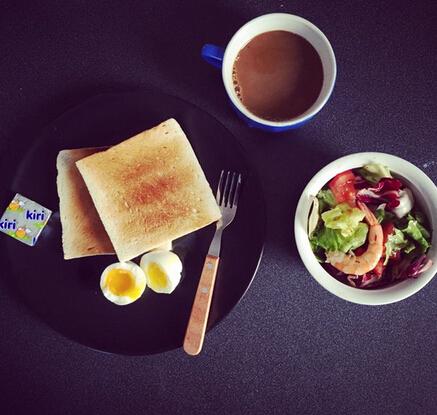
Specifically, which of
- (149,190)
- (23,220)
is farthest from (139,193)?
(23,220)

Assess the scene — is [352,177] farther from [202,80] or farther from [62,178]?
[62,178]

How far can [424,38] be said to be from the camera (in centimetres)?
127

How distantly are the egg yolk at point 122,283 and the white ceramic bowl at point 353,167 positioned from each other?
1.20 ft

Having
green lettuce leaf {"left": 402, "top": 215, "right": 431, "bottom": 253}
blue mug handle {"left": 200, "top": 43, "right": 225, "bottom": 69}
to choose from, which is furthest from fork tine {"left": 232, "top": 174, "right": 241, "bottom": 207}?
green lettuce leaf {"left": 402, "top": 215, "right": 431, "bottom": 253}

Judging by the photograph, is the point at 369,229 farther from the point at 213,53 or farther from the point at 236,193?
the point at 213,53

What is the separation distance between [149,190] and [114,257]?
0.57 feet

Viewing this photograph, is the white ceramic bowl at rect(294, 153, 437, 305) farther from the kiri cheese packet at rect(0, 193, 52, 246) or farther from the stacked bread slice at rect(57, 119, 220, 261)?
the kiri cheese packet at rect(0, 193, 52, 246)

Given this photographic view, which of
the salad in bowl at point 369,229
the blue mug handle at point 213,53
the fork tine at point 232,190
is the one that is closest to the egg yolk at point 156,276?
the fork tine at point 232,190

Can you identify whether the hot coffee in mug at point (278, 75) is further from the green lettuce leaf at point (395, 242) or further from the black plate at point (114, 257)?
the green lettuce leaf at point (395, 242)

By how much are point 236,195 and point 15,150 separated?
0.52 meters

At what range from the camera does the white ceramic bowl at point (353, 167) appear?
1093 mm

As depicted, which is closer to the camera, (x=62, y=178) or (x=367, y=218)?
(x=367, y=218)

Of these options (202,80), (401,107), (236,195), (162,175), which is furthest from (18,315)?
(401,107)

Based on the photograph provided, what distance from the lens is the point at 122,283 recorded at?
1.19m
